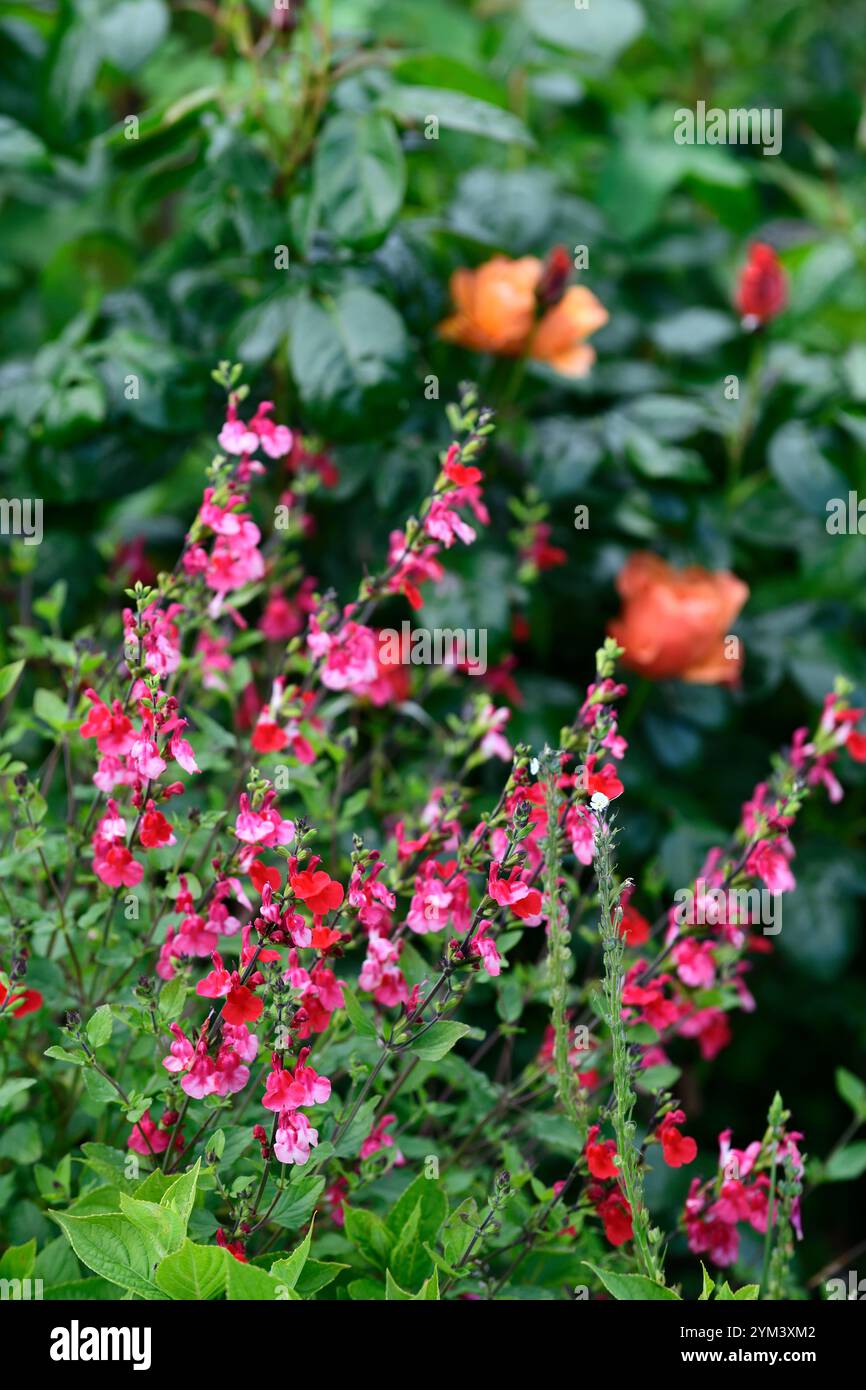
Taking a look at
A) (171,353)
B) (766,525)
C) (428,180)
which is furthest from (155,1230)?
(428,180)

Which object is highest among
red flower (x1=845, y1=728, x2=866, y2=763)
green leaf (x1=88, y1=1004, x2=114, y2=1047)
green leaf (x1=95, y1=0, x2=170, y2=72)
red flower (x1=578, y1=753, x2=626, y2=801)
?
green leaf (x1=95, y1=0, x2=170, y2=72)

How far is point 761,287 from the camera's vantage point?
1.54 m

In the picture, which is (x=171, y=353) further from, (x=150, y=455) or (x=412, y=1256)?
(x=412, y=1256)

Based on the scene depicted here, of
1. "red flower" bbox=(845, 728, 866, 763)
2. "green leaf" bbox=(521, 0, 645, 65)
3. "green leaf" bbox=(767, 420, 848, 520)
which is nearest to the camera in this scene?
"red flower" bbox=(845, 728, 866, 763)

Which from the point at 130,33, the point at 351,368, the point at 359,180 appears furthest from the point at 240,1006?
the point at 130,33

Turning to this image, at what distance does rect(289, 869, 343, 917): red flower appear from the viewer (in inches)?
30.4

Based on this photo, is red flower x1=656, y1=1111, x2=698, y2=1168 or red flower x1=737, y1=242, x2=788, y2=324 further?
red flower x1=737, y1=242, x2=788, y2=324

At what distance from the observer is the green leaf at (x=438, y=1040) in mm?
800

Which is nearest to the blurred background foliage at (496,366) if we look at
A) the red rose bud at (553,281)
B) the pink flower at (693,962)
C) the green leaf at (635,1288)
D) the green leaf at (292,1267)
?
the red rose bud at (553,281)

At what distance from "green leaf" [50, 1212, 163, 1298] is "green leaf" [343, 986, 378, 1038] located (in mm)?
163

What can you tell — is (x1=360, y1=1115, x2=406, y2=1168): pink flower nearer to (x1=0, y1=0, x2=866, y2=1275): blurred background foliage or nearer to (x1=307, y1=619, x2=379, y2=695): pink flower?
(x1=307, y1=619, x2=379, y2=695): pink flower

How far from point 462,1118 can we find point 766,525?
86cm

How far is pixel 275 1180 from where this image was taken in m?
0.84

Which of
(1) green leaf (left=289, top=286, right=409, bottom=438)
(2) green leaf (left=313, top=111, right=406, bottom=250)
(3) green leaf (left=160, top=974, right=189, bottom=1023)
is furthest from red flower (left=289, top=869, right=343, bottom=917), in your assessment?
(2) green leaf (left=313, top=111, right=406, bottom=250)
